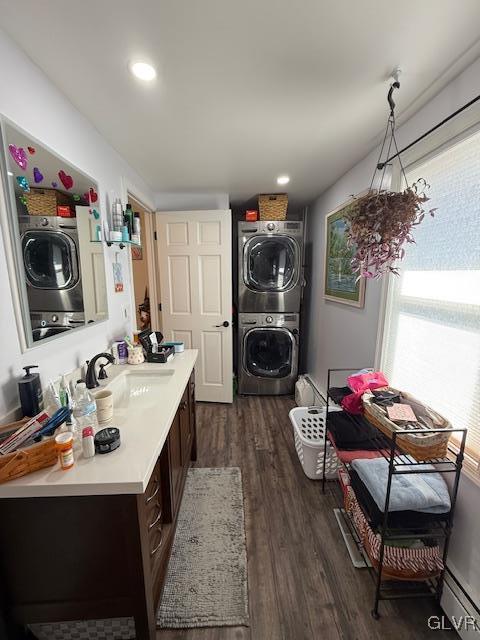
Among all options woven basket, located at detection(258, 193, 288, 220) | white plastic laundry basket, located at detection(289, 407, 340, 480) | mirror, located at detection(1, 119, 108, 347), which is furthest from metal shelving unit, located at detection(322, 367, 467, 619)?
woven basket, located at detection(258, 193, 288, 220)

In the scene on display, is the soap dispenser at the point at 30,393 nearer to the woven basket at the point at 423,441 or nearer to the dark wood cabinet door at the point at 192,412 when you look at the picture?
the dark wood cabinet door at the point at 192,412

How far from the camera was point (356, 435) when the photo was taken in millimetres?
1515

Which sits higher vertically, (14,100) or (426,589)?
(14,100)

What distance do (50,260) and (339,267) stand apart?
84.8 inches

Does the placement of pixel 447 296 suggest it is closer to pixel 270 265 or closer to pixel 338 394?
pixel 338 394

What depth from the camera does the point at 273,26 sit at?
0.94 meters

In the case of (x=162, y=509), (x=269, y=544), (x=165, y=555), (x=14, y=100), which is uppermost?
(x=14, y=100)

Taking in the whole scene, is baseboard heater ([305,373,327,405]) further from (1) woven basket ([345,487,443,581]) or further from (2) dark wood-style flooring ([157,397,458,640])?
(1) woven basket ([345,487,443,581])

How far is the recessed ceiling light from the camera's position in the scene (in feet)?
3.64

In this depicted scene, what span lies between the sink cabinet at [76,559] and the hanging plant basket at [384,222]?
1.40 m

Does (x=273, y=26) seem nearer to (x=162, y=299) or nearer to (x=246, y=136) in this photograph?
(x=246, y=136)

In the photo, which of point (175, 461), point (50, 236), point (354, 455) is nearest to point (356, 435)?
point (354, 455)

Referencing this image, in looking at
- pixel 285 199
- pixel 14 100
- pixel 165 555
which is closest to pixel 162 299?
pixel 285 199

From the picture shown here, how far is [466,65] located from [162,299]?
2.73m
